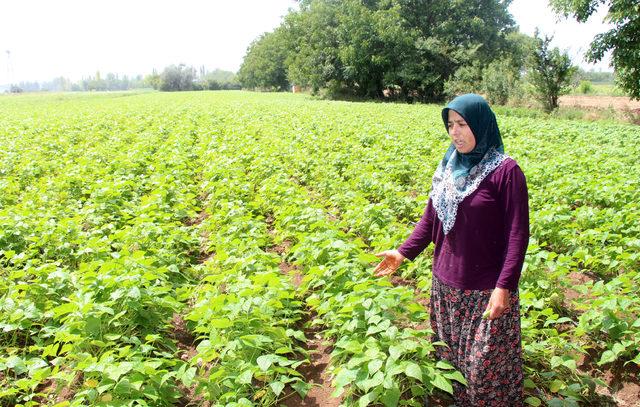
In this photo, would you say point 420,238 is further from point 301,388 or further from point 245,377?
point 245,377

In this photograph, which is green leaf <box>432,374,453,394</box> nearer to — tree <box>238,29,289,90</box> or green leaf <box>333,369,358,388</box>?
green leaf <box>333,369,358,388</box>

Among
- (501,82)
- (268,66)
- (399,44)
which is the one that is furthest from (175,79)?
(501,82)

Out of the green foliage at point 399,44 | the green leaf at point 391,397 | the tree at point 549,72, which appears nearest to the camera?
the green leaf at point 391,397

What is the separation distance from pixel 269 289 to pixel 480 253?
63.4 inches

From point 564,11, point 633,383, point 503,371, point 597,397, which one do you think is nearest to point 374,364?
point 503,371

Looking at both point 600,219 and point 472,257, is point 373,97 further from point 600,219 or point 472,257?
point 472,257

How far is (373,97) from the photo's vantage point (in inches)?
1556

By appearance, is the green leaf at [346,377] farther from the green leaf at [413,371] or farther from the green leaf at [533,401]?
the green leaf at [533,401]

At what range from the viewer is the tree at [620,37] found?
19.2 m

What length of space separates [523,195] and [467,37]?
39650 mm

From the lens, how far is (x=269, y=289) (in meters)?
3.50

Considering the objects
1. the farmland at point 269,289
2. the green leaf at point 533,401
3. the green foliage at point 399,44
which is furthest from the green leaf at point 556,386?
the green foliage at point 399,44

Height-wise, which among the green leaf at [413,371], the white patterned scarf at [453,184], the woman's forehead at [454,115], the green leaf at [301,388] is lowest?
the green leaf at [301,388]

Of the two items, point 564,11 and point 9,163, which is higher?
point 564,11
